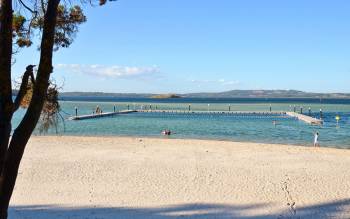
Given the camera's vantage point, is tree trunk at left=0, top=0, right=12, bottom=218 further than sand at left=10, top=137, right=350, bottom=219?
No

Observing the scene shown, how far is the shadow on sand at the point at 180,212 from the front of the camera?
9188mm

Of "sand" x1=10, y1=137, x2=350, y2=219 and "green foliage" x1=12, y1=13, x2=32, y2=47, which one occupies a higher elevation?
"green foliage" x1=12, y1=13, x2=32, y2=47

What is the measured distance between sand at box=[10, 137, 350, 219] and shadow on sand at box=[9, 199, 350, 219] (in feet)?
0.05

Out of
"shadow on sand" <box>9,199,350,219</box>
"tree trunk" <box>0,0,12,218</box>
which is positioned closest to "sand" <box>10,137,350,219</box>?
"shadow on sand" <box>9,199,350,219</box>

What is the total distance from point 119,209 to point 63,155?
26.4 ft

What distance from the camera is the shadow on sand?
9188 millimetres

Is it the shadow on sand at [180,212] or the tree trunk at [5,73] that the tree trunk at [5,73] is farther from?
the shadow on sand at [180,212]

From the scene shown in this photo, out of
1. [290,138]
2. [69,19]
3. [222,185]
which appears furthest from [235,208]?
[290,138]

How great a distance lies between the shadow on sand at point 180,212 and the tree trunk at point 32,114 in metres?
4.33

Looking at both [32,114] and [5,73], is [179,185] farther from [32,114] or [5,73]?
[5,73]

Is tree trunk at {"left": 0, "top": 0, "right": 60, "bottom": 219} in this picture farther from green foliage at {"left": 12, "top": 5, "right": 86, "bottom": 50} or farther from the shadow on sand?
the shadow on sand

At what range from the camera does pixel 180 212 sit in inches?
376

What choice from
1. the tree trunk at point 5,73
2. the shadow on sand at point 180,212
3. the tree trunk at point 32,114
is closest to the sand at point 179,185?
the shadow on sand at point 180,212

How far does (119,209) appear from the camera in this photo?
9742 mm
